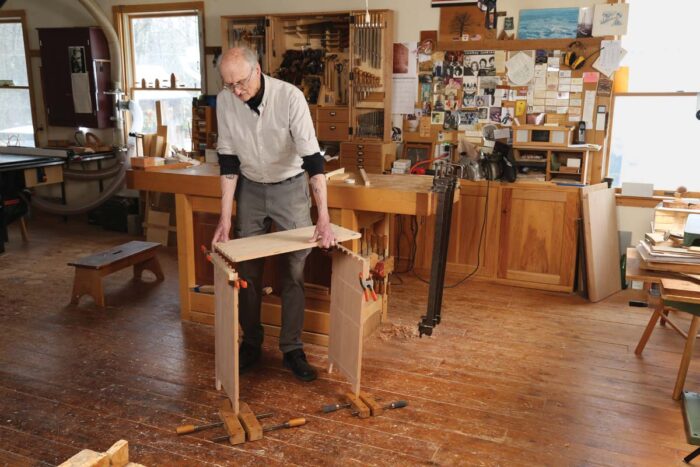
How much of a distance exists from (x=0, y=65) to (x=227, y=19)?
333 centimetres

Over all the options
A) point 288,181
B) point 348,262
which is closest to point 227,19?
point 288,181

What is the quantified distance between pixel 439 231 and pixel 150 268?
2.33m

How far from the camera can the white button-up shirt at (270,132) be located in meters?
2.72

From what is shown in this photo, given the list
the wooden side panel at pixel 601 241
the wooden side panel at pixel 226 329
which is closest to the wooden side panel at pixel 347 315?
the wooden side panel at pixel 226 329

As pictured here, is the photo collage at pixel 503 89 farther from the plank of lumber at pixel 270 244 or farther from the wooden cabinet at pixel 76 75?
the wooden cabinet at pixel 76 75

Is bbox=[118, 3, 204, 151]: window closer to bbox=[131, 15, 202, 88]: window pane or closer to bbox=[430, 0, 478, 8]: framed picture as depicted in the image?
bbox=[131, 15, 202, 88]: window pane

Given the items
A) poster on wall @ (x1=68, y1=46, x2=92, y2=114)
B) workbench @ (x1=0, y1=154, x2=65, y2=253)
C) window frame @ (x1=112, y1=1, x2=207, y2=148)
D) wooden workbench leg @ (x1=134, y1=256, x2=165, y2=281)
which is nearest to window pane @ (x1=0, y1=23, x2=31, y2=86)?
poster on wall @ (x1=68, y1=46, x2=92, y2=114)

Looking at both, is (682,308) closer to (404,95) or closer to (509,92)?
(509,92)

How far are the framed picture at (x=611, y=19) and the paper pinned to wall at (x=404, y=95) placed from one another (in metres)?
1.38

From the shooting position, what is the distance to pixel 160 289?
14.0 feet

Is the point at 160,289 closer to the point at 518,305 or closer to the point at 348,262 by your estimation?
the point at 348,262

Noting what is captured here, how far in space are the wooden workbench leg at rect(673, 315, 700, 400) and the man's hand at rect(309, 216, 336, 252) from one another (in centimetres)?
167

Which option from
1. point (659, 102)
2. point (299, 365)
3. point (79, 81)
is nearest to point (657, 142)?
point (659, 102)

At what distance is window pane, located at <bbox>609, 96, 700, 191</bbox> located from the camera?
14.3ft
